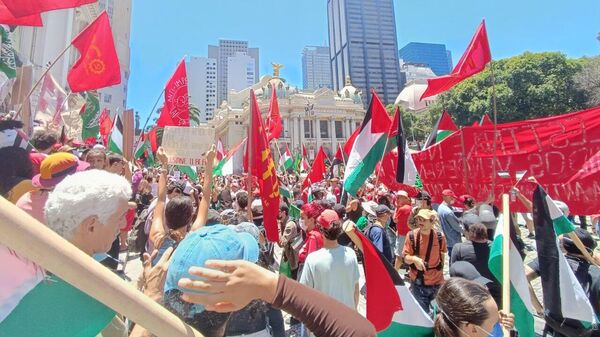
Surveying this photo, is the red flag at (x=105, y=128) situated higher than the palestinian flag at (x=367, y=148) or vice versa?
the red flag at (x=105, y=128)

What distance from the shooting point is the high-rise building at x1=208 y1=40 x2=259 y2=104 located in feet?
426

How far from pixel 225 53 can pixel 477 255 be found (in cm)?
15111

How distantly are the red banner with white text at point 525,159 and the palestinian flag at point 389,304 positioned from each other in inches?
85.4

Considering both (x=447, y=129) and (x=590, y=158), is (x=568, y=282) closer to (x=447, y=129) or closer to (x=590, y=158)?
(x=590, y=158)

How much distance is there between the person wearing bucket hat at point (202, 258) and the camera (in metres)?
1.00

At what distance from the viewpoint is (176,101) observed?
6.39m

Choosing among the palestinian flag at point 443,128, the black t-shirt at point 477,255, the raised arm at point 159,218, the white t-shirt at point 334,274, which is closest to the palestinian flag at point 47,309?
the raised arm at point 159,218

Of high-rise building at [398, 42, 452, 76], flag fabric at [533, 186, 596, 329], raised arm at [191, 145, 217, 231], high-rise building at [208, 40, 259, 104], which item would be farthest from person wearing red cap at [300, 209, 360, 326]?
high-rise building at [398, 42, 452, 76]

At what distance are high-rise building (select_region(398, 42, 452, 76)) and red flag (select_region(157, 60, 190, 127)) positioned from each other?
6378 inches

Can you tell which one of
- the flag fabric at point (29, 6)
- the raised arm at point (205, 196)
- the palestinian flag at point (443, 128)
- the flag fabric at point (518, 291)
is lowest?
the flag fabric at point (518, 291)

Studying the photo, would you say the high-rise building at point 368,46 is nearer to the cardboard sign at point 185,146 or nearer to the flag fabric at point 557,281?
the cardboard sign at point 185,146

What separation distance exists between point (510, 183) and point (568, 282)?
1902 millimetres

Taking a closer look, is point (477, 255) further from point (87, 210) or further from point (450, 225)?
point (87, 210)

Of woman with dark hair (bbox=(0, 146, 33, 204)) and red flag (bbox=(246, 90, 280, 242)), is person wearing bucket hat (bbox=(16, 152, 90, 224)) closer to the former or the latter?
woman with dark hair (bbox=(0, 146, 33, 204))
